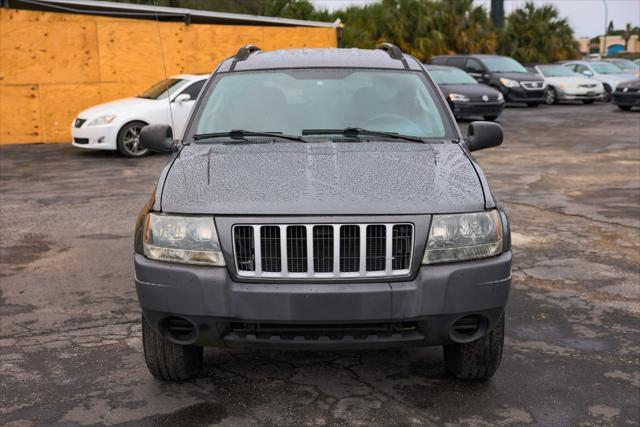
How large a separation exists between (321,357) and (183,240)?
4.04ft

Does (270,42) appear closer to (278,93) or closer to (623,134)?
(623,134)

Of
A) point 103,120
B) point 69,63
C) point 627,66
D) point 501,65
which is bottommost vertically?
point 103,120

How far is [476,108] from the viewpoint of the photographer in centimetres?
1961

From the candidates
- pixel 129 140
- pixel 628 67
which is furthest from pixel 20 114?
pixel 628 67

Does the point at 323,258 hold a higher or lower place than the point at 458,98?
lower

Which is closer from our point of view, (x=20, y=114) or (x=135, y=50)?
(x=20, y=114)

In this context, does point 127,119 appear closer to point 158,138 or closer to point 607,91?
point 158,138

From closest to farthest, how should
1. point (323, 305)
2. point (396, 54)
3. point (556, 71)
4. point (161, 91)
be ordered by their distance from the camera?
point (323, 305), point (396, 54), point (161, 91), point (556, 71)

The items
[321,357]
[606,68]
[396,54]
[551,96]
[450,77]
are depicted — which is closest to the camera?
[321,357]

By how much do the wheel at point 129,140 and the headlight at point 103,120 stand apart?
25cm

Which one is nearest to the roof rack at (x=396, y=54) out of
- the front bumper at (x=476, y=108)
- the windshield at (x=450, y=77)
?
the front bumper at (x=476, y=108)

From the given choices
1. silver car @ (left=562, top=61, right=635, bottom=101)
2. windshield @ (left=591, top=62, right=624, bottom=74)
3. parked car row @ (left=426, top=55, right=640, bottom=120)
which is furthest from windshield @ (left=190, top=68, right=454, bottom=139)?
windshield @ (left=591, top=62, right=624, bottom=74)

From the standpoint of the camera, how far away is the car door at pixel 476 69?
2411 cm

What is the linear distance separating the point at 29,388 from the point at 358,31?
90.3 ft
